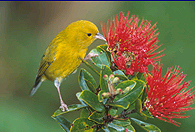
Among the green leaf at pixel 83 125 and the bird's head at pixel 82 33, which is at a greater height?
the bird's head at pixel 82 33

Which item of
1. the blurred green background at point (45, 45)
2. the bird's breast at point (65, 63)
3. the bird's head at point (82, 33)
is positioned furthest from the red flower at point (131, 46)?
the blurred green background at point (45, 45)

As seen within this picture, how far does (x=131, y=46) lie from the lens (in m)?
1.60

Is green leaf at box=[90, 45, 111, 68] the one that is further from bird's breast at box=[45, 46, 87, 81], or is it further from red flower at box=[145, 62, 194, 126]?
bird's breast at box=[45, 46, 87, 81]

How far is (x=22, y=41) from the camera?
14.2ft

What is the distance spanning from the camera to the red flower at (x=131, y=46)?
154 centimetres

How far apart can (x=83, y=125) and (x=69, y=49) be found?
2.99ft

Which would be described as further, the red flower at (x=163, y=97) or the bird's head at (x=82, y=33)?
the bird's head at (x=82, y=33)

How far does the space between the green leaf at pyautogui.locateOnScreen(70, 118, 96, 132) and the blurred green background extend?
5.65 feet

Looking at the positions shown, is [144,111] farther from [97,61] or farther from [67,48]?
[67,48]

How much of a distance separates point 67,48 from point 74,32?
6.9 inches

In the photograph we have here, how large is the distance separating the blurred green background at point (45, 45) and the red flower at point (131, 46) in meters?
1.59

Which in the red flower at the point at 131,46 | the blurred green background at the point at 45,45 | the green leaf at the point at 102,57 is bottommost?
the blurred green background at the point at 45,45

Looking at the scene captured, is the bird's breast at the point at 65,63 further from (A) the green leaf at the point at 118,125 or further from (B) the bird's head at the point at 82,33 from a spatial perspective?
(A) the green leaf at the point at 118,125

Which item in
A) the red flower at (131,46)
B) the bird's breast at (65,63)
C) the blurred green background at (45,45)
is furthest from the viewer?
the blurred green background at (45,45)
